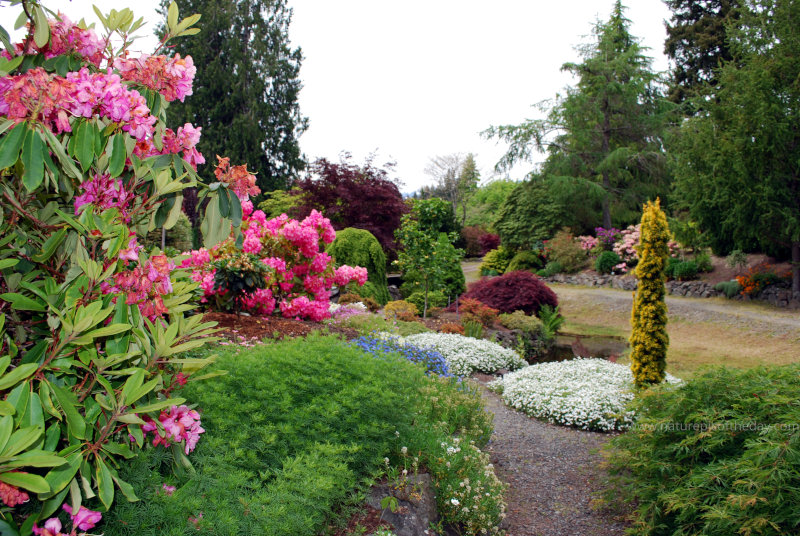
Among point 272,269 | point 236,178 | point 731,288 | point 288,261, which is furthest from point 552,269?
point 236,178

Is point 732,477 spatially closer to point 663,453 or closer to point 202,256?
point 663,453

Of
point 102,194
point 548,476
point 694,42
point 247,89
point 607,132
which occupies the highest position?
point 694,42

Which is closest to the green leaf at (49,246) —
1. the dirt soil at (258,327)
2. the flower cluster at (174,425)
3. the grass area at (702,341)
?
the flower cluster at (174,425)

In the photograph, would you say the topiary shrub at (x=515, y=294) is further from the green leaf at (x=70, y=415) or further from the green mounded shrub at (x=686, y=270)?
the green leaf at (x=70, y=415)

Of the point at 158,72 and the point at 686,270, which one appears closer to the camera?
the point at 158,72

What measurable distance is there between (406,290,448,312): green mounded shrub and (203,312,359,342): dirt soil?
5.89 metres

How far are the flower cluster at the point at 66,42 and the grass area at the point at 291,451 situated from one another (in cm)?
150

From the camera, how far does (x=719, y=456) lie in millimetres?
2959

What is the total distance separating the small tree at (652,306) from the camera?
577 cm

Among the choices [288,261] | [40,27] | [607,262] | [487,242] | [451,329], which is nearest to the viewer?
[40,27]

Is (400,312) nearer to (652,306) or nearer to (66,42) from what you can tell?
(652,306)

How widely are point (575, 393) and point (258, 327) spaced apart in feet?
12.5

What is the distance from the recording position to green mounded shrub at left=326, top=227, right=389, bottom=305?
1167 cm

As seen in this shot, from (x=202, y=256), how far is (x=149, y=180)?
14.7ft
